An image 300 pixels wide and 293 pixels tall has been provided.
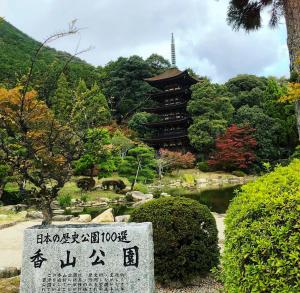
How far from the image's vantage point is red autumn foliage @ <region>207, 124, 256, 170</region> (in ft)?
94.9

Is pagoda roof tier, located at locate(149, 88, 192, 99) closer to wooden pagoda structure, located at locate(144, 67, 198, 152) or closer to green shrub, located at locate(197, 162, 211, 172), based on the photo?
wooden pagoda structure, located at locate(144, 67, 198, 152)

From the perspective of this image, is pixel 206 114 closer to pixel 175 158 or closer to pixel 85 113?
pixel 175 158

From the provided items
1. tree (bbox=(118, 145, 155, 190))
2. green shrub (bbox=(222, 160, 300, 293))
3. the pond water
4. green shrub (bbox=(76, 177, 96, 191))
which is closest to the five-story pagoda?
tree (bbox=(118, 145, 155, 190))

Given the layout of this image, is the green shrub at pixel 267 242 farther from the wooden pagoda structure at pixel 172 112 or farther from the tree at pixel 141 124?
the tree at pixel 141 124

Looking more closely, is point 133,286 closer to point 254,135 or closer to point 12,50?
point 254,135

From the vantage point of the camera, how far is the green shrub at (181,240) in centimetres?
464

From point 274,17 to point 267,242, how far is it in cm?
983

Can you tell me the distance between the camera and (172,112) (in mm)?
35031

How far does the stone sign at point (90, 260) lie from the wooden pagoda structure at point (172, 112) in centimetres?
2934

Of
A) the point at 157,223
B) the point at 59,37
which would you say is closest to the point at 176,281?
the point at 157,223

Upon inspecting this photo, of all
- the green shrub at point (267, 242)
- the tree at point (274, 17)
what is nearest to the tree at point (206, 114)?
the tree at point (274, 17)

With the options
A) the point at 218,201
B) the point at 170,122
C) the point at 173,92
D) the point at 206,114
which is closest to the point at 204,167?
the point at 206,114

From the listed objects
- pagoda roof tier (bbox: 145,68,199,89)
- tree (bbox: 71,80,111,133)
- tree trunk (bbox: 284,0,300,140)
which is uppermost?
pagoda roof tier (bbox: 145,68,199,89)

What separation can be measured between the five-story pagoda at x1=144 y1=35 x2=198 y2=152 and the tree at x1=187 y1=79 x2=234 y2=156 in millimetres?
1391
